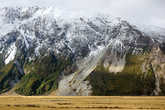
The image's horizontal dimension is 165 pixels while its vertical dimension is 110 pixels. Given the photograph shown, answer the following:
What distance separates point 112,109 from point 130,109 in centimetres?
792

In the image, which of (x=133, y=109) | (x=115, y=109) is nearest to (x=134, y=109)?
(x=133, y=109)

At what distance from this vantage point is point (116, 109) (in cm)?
12131

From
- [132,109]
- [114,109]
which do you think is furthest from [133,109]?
[114,109]

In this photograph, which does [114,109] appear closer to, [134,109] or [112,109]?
[112,109]

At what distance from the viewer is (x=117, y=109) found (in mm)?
121062

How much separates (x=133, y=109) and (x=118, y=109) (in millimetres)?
6503

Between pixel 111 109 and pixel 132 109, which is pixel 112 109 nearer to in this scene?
pixel 111 109

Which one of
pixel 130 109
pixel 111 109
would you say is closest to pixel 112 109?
pixel 111 109

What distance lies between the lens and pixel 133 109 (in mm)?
122188

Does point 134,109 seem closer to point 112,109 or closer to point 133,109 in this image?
point 133,109

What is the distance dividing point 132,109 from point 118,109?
620 centimetres

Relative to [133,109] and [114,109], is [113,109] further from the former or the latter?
[133,109]

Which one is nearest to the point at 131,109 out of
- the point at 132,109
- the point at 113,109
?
the point at 132,109

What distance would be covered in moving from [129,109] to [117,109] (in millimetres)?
5314
